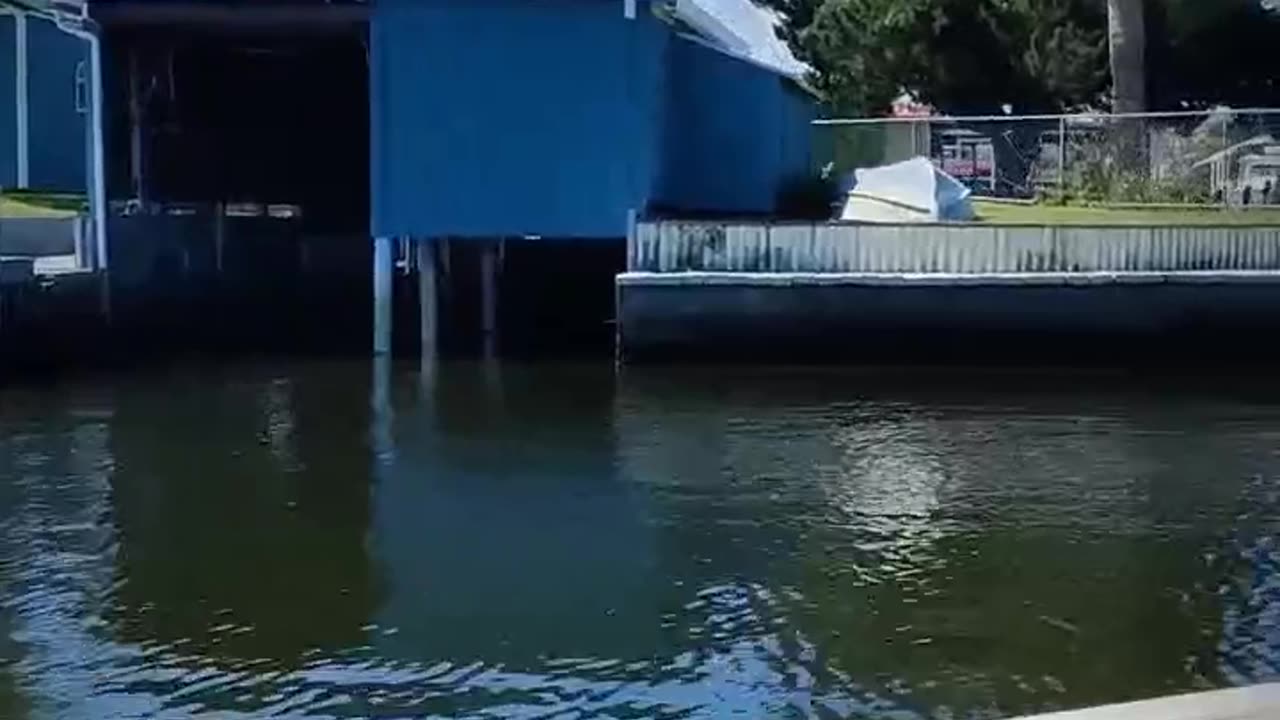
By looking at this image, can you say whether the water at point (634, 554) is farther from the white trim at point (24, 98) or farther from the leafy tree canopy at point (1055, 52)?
the leafy tree canopy at point (1055, 52)

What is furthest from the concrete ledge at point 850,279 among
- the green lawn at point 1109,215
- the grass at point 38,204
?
the grass at point 38,204

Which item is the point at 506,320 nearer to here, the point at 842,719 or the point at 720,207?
the point at 720,207

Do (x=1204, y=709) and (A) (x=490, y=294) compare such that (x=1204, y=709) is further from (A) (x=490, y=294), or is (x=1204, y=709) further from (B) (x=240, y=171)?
(B) (x=240, y=171)

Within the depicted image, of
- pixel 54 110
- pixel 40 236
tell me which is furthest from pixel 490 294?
pixel 54 110

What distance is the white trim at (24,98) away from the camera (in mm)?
32156

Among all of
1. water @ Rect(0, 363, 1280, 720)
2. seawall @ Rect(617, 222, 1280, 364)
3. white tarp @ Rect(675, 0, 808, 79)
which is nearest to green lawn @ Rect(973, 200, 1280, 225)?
seawall @ Rect(617, 222, 1280, 364)

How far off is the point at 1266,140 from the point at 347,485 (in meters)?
15.4

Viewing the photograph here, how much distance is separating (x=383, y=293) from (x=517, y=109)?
2874 millimetres

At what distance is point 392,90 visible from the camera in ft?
80.1

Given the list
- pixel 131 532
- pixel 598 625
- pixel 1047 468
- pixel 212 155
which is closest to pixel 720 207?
pixel 212 155

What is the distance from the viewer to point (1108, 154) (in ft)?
92.6

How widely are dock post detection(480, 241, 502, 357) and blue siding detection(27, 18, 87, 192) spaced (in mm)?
9697

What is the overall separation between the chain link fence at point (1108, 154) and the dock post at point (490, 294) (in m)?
6.53

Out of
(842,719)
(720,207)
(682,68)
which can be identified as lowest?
(842,719)
